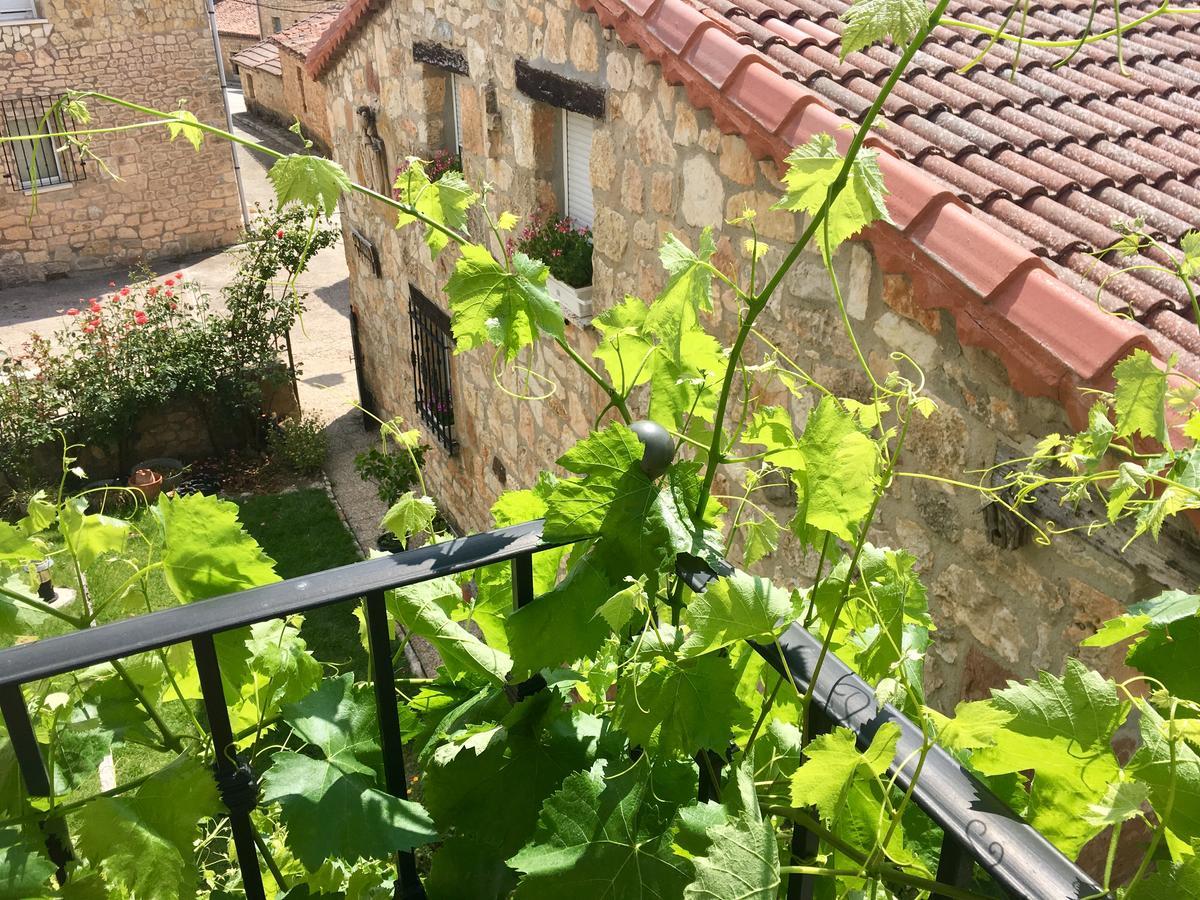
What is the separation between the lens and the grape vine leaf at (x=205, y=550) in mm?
1041

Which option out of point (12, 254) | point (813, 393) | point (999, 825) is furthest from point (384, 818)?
point (12, 254)

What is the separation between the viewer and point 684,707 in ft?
3.03

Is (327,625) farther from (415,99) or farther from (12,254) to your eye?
(12,254)

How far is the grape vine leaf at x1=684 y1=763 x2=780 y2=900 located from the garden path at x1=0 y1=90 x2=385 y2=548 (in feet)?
24.1

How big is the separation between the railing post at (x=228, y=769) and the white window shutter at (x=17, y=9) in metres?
14.6

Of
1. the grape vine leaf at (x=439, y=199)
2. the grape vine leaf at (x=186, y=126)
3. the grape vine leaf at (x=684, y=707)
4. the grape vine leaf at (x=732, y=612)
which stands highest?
the grape vine leaf at (x=186, y=126)

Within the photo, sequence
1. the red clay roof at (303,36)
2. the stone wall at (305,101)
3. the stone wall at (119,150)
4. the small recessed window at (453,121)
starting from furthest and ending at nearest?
1. the stone wall at (305,101)
2. the red clay roof at (303,36)
3. the stone wall at (119,150)
4. the small recessed window at (453,121)

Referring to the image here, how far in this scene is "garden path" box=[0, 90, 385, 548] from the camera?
880cm

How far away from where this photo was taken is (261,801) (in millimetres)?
973

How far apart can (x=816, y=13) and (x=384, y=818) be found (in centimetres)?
365

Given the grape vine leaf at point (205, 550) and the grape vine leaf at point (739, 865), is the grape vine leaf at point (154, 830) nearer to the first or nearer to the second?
the grape vine leaf at point (205, 550)

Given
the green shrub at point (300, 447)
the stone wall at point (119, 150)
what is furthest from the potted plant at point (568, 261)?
the stone wall at point (119, 150)

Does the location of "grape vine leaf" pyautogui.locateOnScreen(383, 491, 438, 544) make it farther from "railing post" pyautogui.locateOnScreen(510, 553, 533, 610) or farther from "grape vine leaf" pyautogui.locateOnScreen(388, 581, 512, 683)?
"railing post" pyautogui.locateOnScreen(510, 553, 533, 610)

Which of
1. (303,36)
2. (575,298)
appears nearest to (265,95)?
(303,36)
